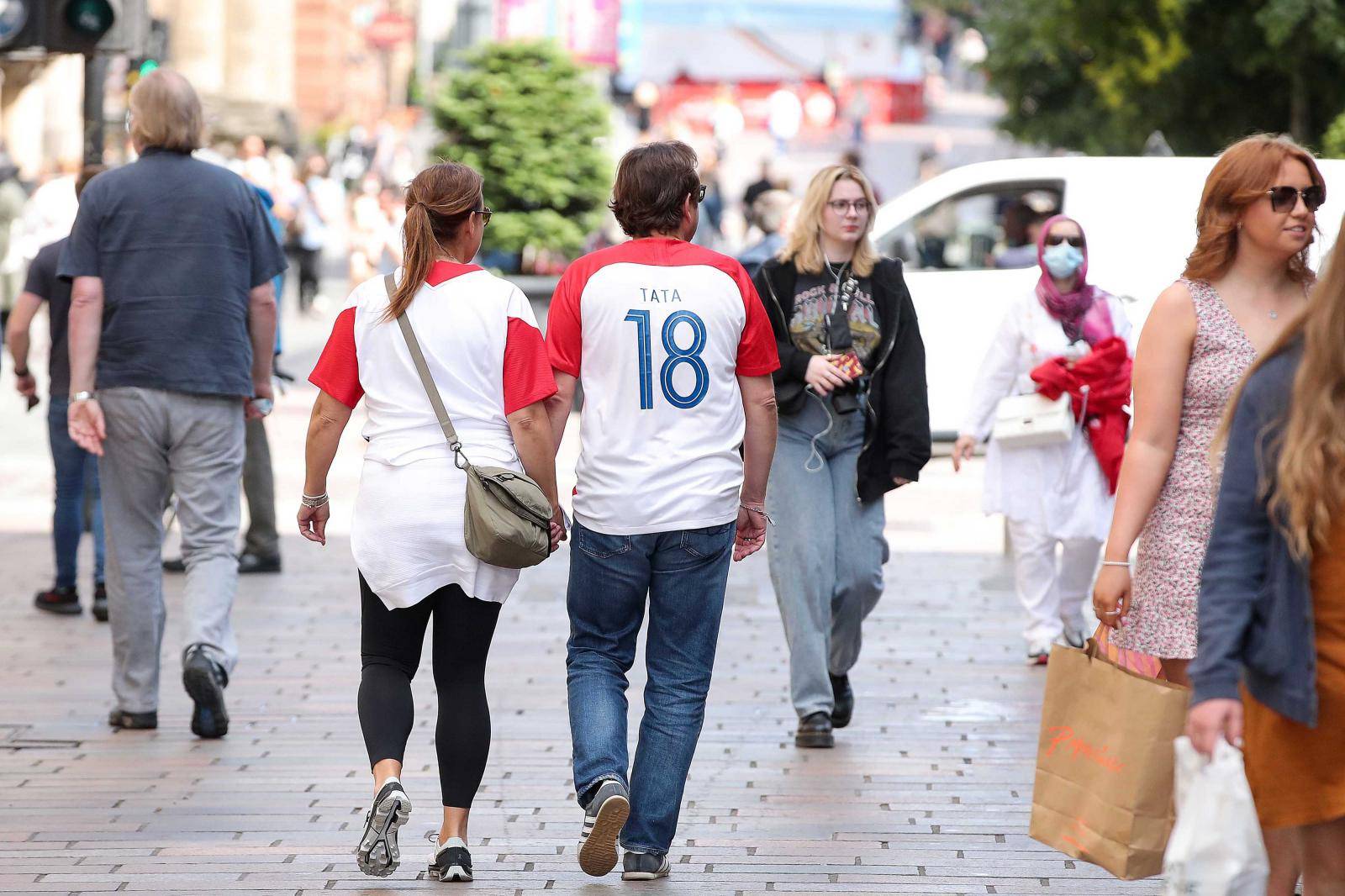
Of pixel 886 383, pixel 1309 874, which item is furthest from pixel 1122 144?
pixel 1309 874

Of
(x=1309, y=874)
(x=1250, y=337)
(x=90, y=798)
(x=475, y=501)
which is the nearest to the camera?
(x=1309, y=874)

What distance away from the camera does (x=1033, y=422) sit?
8008mm

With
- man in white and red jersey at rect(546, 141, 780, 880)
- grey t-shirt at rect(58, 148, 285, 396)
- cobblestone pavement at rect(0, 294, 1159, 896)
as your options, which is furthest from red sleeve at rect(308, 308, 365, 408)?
grey t-shirt at rect(58, 148, 285, 396)

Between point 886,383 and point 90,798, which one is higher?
point 886,383

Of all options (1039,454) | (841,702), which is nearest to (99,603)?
(841,702)

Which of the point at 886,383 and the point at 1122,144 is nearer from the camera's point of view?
the point at 886,383

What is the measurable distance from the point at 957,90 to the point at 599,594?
3506 inches

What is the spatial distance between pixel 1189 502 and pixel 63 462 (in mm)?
5822

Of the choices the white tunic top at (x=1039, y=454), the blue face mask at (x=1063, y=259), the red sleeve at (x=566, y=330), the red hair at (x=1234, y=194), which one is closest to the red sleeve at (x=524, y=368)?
the red sleeve at (x=566, y=330)

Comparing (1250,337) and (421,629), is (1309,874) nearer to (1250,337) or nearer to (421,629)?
(1250,337)

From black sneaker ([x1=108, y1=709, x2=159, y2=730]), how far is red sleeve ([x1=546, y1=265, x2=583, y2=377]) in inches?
98.2

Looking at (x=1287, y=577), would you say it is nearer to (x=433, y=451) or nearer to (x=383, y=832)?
(x=433, y=451)

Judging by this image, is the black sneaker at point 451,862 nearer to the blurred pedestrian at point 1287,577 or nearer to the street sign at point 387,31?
the blurred pedestrian at point 1287,577

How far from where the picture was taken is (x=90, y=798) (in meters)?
6.14
